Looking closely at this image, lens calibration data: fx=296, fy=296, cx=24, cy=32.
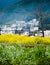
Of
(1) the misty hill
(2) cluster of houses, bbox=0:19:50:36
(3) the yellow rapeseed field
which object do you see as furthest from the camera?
(1) the misty hill

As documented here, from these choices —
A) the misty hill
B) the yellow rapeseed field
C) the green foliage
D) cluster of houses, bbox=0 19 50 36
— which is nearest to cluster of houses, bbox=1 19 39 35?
cluster of houses, bbox=0 19 50 36

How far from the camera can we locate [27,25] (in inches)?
431

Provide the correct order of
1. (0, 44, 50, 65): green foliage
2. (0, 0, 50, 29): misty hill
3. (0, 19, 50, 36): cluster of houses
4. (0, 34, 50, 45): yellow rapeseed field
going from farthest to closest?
(0, 0, 50, 29): misty hill < (0, 19, 50, 36): cluster of houses < (0, 34, 50, 45): yellow rapeseed field < (0, 44, 50, 65): green foliage

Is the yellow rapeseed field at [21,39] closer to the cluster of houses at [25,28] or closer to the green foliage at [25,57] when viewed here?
the cluster of houses at [25,28]

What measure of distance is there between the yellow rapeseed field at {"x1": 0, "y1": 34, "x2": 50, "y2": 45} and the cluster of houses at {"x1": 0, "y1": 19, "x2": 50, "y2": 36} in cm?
37

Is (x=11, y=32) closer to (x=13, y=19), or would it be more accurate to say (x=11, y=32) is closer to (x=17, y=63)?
(x=13, y=19)

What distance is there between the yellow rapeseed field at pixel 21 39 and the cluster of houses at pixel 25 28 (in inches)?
14.4

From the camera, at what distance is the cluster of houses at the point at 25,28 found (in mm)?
10930

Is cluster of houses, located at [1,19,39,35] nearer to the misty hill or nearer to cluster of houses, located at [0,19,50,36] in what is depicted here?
cluster of houses, located at [0,19,50,36]

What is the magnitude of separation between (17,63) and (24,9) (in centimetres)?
601

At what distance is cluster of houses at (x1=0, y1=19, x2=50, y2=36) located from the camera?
10930 mm

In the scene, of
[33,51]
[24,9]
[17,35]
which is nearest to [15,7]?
[24,9]

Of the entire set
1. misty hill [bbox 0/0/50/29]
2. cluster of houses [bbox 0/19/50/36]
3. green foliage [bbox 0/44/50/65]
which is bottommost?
green foliage [bbox 0/44/50/65]

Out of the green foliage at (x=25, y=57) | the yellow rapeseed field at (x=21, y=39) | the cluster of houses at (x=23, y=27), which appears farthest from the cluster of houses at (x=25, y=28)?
the green foliage at (x=25, y=57)
